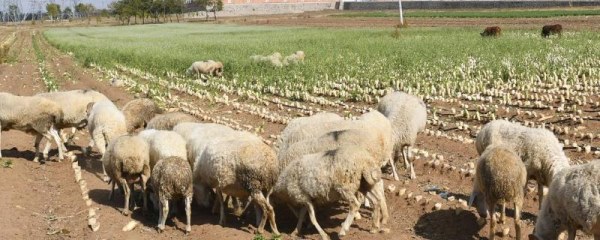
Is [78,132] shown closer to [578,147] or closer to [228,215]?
[228,215]

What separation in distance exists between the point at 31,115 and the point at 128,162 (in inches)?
178

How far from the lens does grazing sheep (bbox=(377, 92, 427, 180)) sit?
12.1m

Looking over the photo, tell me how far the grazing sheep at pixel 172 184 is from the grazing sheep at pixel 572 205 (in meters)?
4.90

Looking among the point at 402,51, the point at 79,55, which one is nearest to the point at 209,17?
the point at 79,55

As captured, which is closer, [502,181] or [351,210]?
[502,181]

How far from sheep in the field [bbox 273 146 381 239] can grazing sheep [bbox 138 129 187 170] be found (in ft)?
7.61

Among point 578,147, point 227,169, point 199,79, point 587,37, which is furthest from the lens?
point 587,37

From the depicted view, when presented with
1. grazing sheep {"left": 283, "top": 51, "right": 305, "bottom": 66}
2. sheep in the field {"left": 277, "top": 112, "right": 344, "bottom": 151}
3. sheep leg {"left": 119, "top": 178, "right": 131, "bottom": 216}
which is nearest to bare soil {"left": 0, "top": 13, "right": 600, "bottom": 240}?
sheep leg {"left": 119, "top": 178, "right": 131, "bottom": 216}

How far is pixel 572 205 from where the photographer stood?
7.40 metres

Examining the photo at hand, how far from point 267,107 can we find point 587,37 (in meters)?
19.7

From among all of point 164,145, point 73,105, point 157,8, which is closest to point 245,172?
point 164,145

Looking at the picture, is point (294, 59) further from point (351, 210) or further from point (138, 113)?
point (351, 210)

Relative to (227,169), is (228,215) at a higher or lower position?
lower

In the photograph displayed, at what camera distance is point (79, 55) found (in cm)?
3834
